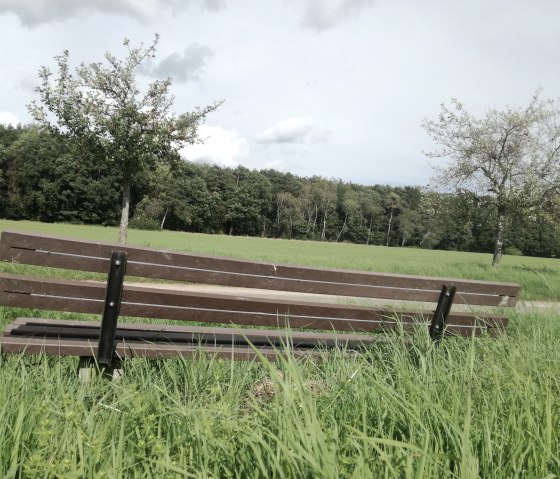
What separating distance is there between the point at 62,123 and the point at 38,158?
62343 millimetres

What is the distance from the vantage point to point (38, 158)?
3004 inches

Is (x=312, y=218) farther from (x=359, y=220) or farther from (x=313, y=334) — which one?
(x=313, y=334)

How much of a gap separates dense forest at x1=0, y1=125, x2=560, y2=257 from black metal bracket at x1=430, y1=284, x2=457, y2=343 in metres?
24.1

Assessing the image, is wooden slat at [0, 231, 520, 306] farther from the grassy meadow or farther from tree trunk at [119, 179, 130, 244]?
tree trunk at [119, 179, 130, 244]

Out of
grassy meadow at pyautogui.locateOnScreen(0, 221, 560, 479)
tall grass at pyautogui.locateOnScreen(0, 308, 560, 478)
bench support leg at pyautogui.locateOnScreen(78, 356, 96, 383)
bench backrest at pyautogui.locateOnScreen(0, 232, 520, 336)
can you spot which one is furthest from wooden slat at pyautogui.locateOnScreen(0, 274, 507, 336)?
tall grass at pyautogui.locateOnScreen(0, 308, 560, 478)

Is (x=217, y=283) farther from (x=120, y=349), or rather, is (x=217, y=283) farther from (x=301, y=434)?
(x=301, y=434)

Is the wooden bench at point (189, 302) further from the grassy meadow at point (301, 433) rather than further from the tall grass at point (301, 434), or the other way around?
the tall grass at point (301, 434)

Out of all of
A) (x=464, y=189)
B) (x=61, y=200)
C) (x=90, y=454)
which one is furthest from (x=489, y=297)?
(x=61, y=200)

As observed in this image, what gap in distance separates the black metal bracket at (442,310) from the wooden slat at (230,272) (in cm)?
8

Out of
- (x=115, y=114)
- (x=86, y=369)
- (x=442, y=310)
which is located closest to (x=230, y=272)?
(x=86, y=369)

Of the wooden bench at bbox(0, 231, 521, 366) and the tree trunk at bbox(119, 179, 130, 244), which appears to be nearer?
the wooden bench at bbox(0, 231, 521, 366)

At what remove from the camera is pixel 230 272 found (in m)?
3.68

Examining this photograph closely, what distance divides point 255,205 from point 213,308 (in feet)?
314

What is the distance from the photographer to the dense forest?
28.6 meters
